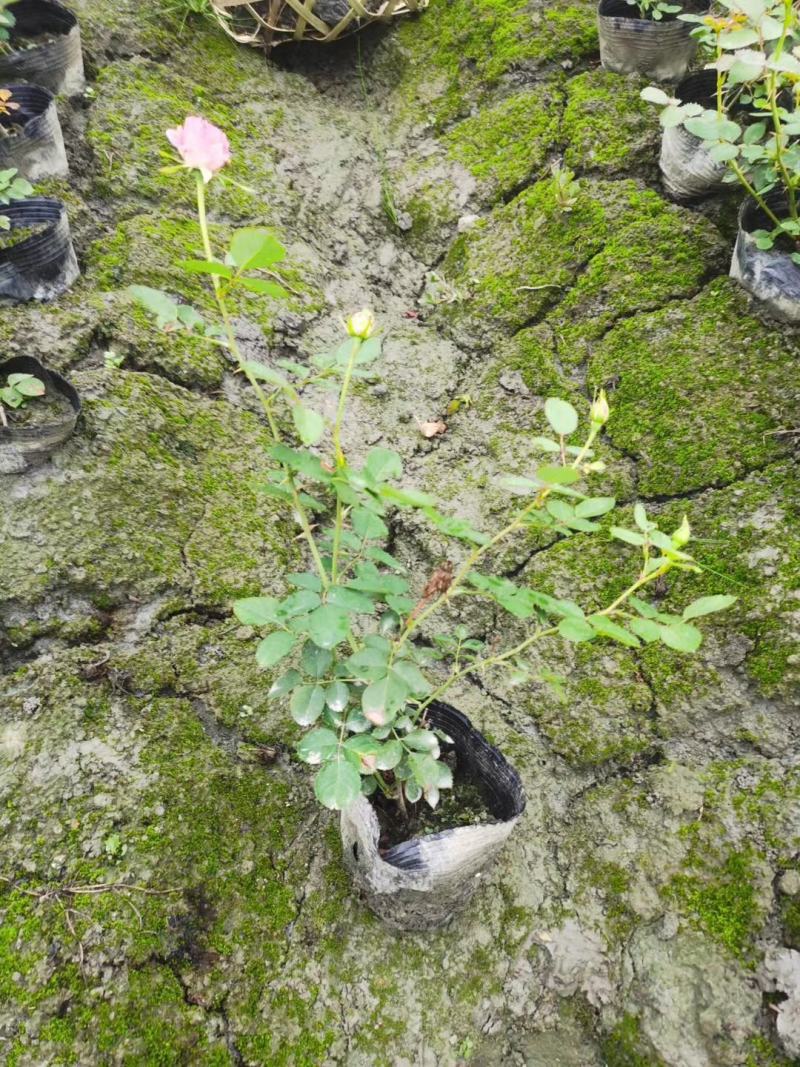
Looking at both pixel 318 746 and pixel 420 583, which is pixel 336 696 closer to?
pixel 318 746

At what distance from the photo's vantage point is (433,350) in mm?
2012

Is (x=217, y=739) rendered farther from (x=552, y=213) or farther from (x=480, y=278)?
(x=552, y=213)

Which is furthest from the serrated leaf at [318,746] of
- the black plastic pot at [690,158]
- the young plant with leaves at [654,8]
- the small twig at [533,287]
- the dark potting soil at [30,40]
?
the dark potting soil at [30,40]

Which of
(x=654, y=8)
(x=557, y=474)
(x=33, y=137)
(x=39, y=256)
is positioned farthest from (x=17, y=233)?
(x=654, y=8)

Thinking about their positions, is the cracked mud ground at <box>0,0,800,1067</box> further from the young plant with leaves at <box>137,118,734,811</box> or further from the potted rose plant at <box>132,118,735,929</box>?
the young plant with leaves at <box>137,118,734,811</box>

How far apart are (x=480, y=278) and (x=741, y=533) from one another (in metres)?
1.13

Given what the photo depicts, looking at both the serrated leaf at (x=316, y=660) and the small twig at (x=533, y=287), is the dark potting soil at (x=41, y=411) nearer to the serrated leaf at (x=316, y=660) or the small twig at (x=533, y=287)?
the serrated leaf at (x=316, y=660)

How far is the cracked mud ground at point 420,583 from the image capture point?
1103mm

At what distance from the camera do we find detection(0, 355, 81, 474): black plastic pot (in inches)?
57.9

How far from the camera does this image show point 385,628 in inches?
40.6

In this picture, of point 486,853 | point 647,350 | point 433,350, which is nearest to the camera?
point 486,853

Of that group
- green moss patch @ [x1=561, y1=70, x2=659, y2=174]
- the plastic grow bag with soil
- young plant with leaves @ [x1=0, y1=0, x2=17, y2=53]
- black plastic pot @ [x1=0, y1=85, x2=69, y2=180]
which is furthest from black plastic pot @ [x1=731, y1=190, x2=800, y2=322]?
young plant with leaves @ [x1=0, y1=0, x2=17, y2=53]

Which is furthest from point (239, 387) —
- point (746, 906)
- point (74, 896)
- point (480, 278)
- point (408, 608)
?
point (746, 906)

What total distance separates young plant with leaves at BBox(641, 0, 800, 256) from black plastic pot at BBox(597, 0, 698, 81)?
0.37m
